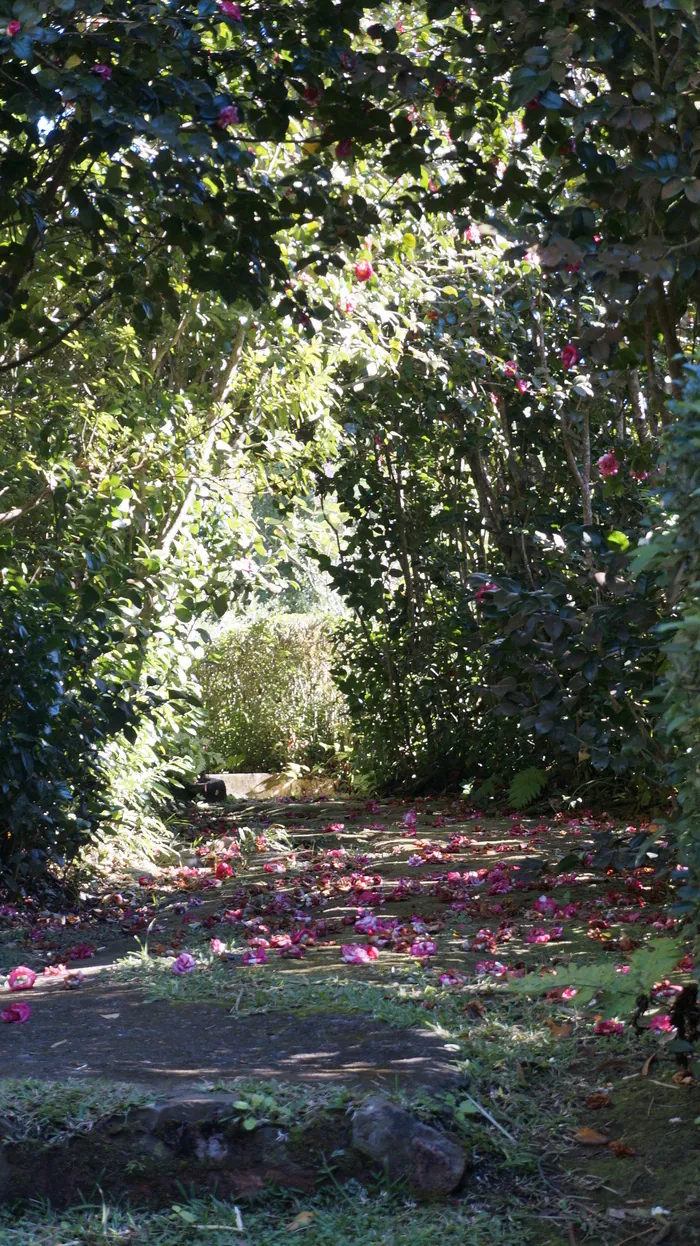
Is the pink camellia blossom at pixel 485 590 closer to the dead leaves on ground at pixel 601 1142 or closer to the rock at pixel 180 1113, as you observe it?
the dead leaves on ground at pixel 601 1142

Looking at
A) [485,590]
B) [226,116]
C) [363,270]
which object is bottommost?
[485,590]

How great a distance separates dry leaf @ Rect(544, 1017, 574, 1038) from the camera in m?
2.71

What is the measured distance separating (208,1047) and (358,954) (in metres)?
0.83

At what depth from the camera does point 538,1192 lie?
6.86 ft

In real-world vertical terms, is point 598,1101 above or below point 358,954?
below

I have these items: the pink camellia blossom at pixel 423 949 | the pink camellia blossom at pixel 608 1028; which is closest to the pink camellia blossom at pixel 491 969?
the pink camellia blossom at pixel 423 949

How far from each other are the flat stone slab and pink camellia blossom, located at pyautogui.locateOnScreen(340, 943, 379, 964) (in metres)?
0.52

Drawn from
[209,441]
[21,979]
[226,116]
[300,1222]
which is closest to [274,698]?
[209,441]

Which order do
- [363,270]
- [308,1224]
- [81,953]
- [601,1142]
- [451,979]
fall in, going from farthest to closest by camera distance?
[363,270] → [81,953] → [451,979] → [601,1142] → [308,1224]

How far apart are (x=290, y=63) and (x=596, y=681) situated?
6.91 feet

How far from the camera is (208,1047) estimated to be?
264cm

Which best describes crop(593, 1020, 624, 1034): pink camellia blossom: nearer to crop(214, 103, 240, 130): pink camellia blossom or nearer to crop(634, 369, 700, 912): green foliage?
crop(634, 369, 700, 912): green foliage

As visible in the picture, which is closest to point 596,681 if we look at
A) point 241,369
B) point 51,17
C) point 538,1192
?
point 538,1192

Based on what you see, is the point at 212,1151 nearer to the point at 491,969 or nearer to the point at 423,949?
the point at 491,969
